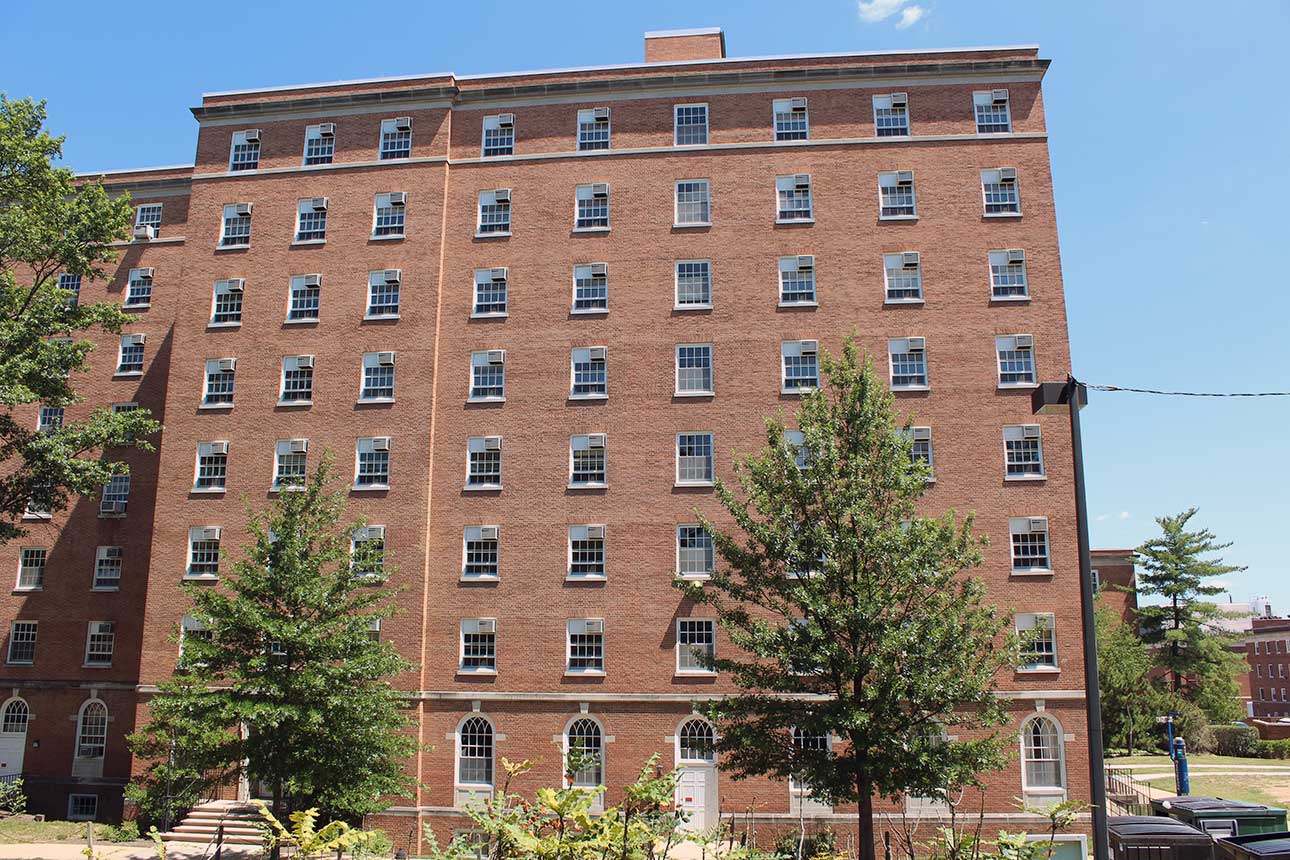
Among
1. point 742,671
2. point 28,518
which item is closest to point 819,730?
point 742,671

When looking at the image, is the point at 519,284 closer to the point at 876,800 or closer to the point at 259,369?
the point at 259,369

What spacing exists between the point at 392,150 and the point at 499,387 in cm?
1133

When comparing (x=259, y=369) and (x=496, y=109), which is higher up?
(x=496, y=109)

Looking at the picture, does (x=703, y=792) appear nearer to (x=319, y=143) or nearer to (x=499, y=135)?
(x=499, y=135)

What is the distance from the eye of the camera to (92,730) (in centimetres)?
4041

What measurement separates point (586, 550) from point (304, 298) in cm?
1544

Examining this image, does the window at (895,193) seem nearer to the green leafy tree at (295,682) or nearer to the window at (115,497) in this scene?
the green leafy tree at (295,682)

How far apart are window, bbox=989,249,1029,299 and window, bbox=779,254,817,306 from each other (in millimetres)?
6684

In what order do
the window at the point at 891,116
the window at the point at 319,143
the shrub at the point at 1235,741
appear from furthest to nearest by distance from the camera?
the shrub at the point at 1235,741 < the window at the point at 319,143 < the window at the point at 891,116

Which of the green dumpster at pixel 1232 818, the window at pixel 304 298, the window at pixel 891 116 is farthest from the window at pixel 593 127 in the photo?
the green dumpster at pixel 1232 818

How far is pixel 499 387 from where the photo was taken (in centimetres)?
3778

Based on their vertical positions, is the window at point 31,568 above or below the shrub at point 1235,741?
above

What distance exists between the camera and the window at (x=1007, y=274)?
36625 millimetres

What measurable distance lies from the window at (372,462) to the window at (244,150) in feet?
44.6
